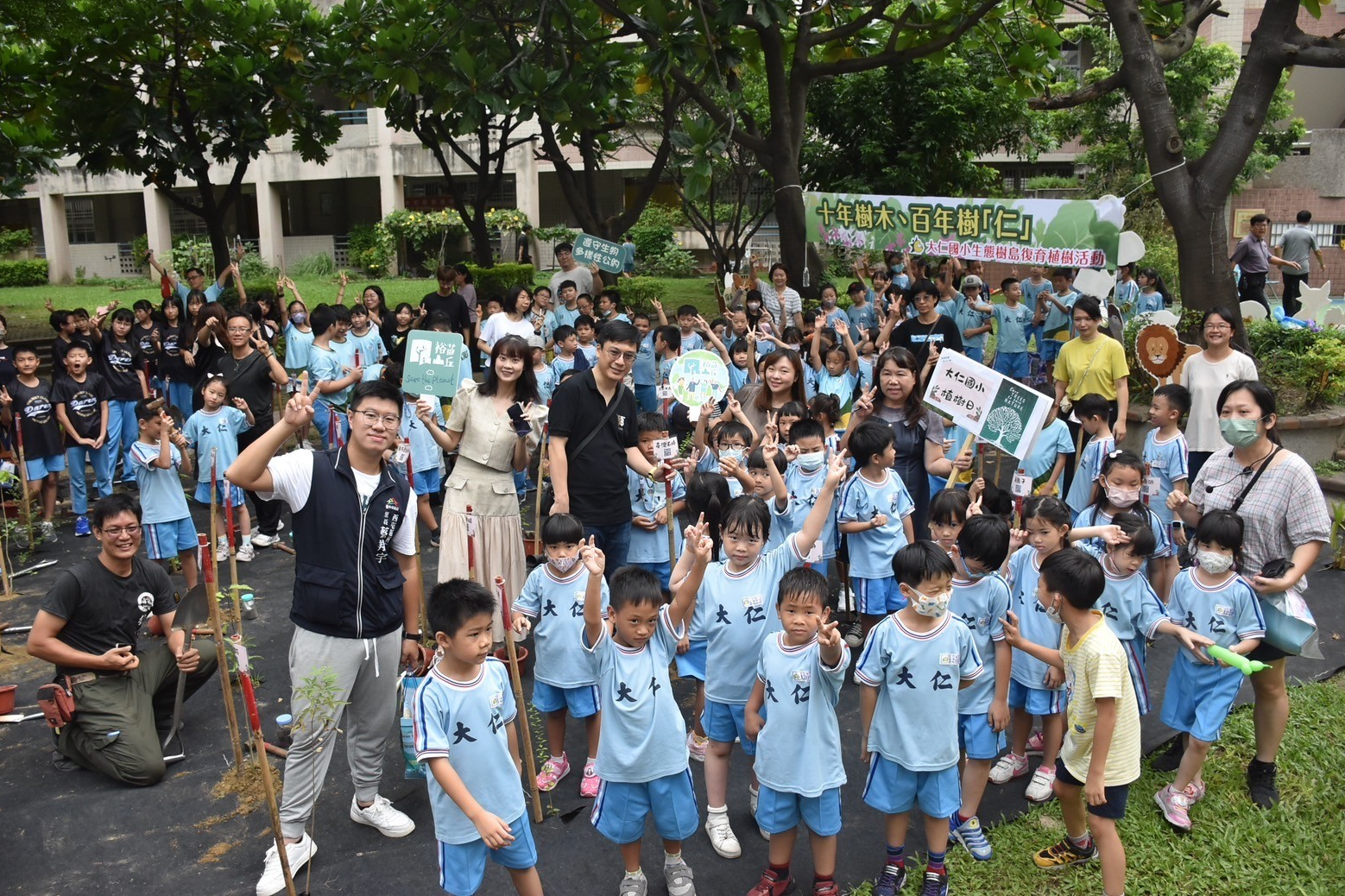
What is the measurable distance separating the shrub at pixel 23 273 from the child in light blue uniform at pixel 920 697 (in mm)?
36004

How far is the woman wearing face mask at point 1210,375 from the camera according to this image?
22.5 ft

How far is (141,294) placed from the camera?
28.5 m

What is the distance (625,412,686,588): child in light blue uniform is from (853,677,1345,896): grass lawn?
2.30 m

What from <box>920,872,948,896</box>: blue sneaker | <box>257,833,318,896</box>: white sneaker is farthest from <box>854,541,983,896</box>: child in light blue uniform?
<box>257,833,318,896</box>: white sneaker

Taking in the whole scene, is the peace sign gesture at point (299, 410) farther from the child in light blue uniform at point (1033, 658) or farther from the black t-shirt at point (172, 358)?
the black t-shirt at point (172, 358)

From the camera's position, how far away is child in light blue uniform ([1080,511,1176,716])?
473 centimetres

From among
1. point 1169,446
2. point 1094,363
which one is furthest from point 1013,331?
point 1169,446

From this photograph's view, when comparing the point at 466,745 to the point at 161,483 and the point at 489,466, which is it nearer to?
the point at 489,466

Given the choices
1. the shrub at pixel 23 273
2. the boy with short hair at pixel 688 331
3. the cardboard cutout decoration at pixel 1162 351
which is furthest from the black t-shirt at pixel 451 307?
the shrub at pixel 23 273

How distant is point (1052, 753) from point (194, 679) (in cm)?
441

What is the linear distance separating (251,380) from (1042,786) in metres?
6.51

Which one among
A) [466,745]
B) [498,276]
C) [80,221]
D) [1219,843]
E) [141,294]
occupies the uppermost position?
[80,221]

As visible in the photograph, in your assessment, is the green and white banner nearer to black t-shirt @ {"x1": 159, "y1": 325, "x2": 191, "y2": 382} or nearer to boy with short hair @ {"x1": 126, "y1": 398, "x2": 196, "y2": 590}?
black t-shirt @ {"x1": 159, "y1": 325, "x2": 191, "y2": 382}

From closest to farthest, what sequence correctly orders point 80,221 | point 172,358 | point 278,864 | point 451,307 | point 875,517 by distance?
point 278,864 < point 875,517 < point 172,358 < point 451,307 < point 80,221
